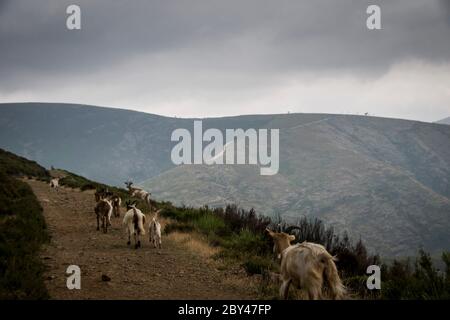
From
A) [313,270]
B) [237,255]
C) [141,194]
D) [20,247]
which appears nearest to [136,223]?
[237,255]

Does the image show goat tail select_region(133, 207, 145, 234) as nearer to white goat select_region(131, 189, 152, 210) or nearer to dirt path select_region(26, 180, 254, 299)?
dirt path select_region(26, 180, 254, 299)

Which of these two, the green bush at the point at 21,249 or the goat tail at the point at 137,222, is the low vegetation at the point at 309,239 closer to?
the goat tail at the point at 137,222

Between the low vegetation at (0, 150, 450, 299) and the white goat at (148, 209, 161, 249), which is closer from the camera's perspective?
the low vegetation at (0, 150, 450, 299)

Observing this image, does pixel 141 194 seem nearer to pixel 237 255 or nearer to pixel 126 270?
pixel 237 255

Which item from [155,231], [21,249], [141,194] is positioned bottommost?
[21,249]

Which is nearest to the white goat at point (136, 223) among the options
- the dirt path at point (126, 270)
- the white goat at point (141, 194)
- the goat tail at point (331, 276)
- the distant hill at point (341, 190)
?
the dirt path at point (126, 270)

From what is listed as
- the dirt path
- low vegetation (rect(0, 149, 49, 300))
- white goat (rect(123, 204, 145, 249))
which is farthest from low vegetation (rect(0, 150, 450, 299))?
white goat (rect(123, 204, 145, 249))

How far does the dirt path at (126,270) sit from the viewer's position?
28.7 feet

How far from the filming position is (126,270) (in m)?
10.3

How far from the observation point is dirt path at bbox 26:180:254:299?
8742 millimetres

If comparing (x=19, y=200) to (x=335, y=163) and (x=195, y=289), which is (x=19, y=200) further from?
(x=335, y=163)

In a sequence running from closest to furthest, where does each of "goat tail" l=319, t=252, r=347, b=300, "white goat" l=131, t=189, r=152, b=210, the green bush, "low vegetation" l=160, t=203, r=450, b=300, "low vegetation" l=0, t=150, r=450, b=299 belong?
1. "goat tail" l=319, t=252, r=347, b=300
2. the green bush
3. "low vegetation" l=0, t=150, r=450, b=299
4. "low vegetation" l=160, t=203, r=450, b=300
5. "white goat" l=131, t=189, r=152, b=210

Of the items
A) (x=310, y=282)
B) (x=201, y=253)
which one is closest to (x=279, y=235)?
(x=310, y=282)

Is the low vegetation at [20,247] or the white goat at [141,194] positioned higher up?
the white goat at [141,194]
